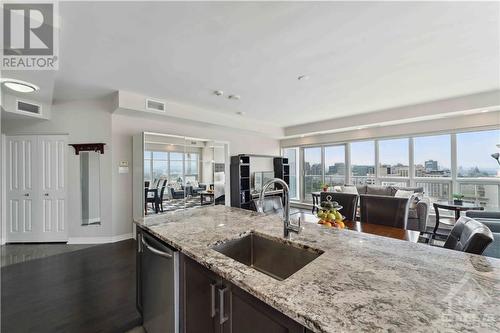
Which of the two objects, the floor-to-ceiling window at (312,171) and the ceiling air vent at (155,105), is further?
the floor-to-ceiling window at (312,171)

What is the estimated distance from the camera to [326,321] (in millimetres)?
617

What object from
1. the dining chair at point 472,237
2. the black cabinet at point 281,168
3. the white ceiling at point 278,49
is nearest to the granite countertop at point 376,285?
the dining chair at point 472,237

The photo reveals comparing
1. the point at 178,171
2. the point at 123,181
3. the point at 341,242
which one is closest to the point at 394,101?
the point at 341,242

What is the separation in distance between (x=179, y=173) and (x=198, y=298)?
3.50 meters

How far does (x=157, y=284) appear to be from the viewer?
1.43 metres

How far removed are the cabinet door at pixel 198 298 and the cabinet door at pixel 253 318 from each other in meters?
0.12

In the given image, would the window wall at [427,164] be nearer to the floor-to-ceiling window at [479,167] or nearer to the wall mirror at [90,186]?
the floor-to-ceiling window at [479,167]

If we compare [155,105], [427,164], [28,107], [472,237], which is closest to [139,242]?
[472,237]

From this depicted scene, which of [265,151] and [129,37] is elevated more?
[129,37]

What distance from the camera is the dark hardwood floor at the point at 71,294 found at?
1.88 metres

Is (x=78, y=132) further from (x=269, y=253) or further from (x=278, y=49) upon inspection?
(x=269, y=253)

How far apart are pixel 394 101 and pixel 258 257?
4.51 m

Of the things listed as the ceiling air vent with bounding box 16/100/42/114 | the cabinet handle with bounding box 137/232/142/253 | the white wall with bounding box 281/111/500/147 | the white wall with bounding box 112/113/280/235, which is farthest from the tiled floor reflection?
the white wall with bounding box 281/111/500/147

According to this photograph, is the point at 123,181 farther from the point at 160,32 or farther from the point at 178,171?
the point at 160,32
